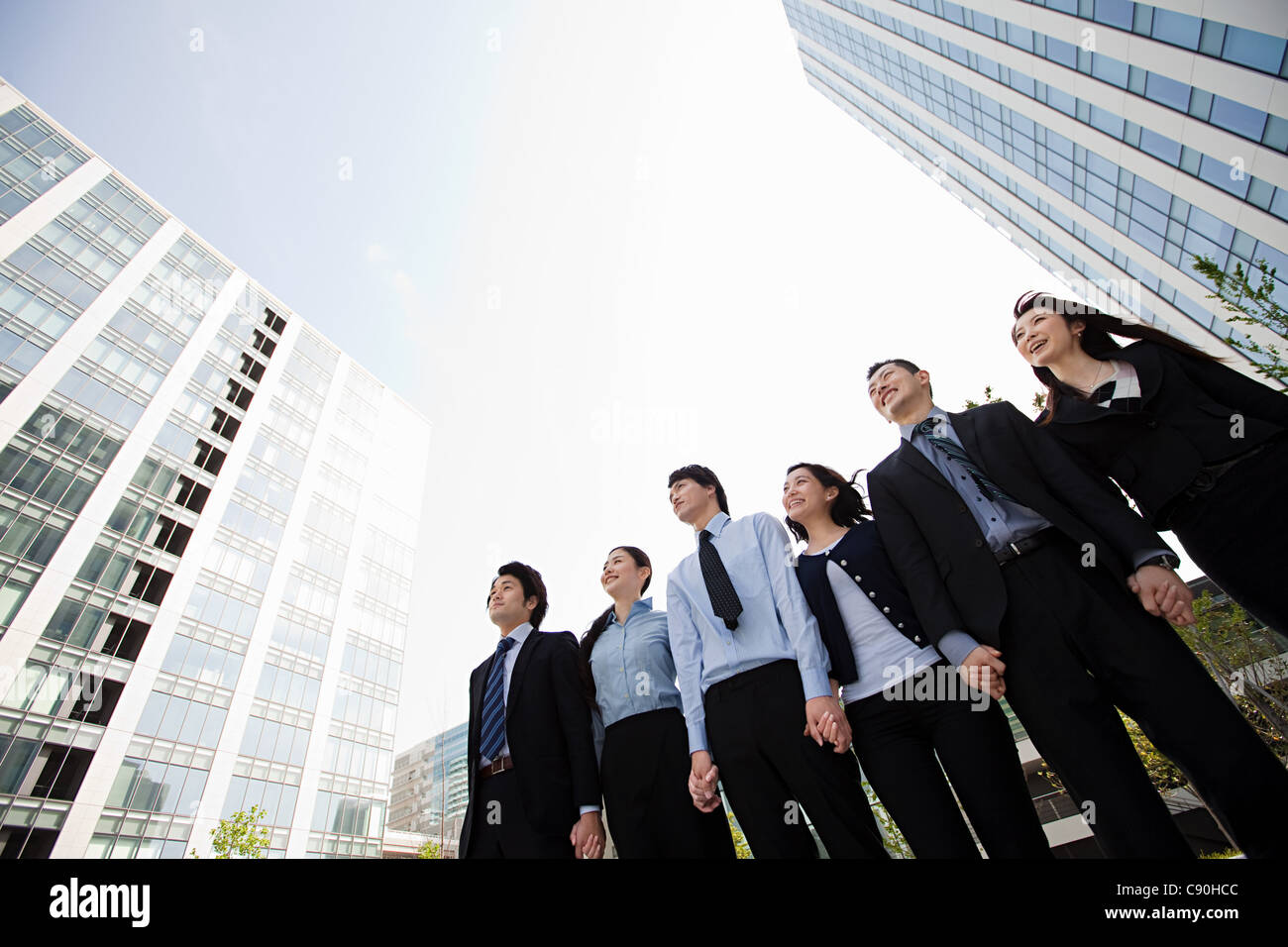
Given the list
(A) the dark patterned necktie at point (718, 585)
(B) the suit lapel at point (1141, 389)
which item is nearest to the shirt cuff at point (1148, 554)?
(B) the suit lapel at point (1141, 389)

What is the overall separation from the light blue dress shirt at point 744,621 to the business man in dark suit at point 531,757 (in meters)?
0.76

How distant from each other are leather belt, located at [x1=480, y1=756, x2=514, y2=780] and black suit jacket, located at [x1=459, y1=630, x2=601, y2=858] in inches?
2.2

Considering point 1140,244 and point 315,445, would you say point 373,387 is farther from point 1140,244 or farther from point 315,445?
point 1140,244

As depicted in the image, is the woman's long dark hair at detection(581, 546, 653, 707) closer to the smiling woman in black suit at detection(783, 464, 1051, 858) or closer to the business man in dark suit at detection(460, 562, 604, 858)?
the business man in dark suit at detection(460, 562, 604, 858)

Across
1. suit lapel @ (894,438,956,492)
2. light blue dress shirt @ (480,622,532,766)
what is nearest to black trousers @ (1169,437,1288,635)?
suit lapel @ (894,438,956,492)

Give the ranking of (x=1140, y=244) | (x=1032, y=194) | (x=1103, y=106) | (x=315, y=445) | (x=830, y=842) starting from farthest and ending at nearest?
(x=315, y=445), (x=1032, y=194), (x=1140, y=244), (x=1103, y=106), (x=830, y=842)

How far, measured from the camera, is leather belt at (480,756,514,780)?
3826mm

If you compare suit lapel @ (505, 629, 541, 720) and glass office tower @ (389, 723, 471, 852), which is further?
glass office tower @ (389, 723, 471, 852)

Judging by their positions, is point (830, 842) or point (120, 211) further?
point (120, 211)
